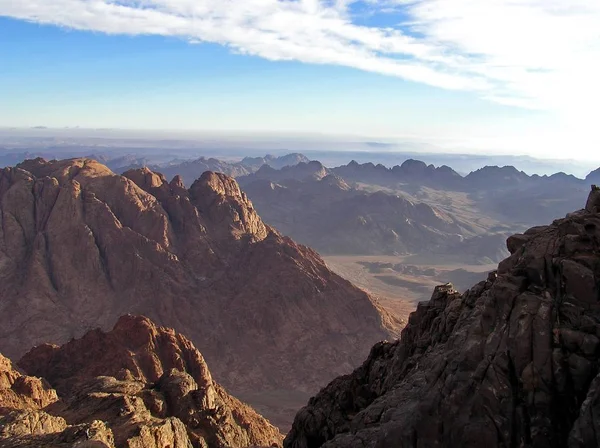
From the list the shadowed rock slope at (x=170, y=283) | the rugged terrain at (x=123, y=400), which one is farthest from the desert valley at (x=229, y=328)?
the shadowed rock slope at (x=170, y=283)

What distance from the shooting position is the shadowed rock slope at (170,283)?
90250 mm

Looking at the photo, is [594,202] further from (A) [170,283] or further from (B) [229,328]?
(A) [170,283]

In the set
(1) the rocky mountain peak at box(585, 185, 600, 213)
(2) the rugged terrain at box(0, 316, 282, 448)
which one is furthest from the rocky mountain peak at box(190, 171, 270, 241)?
(1) the rocky mountain peak at box(585, 185, 600, 213)

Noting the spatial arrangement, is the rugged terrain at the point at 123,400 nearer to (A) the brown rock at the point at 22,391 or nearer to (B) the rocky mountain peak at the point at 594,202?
(A) the brown rock at the point at 22,391

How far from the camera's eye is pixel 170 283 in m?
101

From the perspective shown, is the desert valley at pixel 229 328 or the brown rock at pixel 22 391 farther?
the brown rock at pixel 22 391

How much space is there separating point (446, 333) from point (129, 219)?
94.3 m

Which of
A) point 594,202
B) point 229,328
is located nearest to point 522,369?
point 594,202

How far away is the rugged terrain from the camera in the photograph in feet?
97.1

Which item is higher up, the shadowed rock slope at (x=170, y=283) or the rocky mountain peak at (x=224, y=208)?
the rocky mountain peak at (x=224, y=208)

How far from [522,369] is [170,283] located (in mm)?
88644

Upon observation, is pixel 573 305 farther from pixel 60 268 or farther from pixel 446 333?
pixel 60 268

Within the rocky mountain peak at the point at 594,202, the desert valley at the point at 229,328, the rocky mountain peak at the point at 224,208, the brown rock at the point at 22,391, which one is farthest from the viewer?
the rocky mountain peak at the point at 224,208

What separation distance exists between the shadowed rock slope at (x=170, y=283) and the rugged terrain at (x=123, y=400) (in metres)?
26.9
